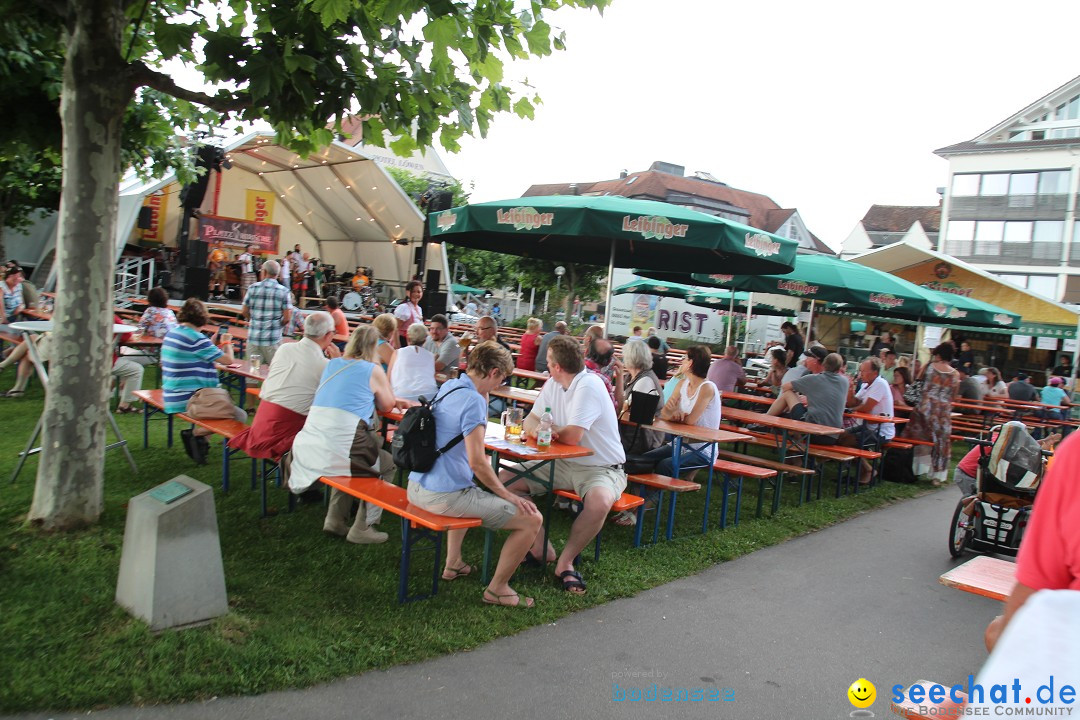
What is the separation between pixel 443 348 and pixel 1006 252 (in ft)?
141

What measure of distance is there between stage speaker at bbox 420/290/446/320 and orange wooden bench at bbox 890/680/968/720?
1759cm

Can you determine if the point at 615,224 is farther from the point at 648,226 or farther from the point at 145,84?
the point at 145,84

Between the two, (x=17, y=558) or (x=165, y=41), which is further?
(x=165, y=41)

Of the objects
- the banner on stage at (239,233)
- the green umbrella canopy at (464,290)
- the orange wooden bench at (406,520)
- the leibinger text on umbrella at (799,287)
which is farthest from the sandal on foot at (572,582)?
the green umbrella canopy at (464,290)

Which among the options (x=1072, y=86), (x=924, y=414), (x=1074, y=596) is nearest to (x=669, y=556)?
(x=1074, y=596)

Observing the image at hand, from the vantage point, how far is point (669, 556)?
5.48 metres

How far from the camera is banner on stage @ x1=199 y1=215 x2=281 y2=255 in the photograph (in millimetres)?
22628

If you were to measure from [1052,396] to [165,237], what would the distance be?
74.1 ft

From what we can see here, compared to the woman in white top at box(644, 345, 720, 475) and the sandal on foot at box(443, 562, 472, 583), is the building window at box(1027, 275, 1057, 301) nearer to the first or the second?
the woman in white top at box(644, 345, 720, 475)

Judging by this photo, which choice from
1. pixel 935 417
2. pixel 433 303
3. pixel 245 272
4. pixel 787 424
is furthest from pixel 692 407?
pixel 245 272

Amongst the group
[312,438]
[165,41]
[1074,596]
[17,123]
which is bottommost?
[312,438]

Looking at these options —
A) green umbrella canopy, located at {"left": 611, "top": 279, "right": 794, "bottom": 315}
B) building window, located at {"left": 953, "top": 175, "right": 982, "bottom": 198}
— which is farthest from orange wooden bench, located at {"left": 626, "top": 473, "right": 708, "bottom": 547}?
building window, located at {"left": 953, "top": 175, "right": 982, "bottom": 198}

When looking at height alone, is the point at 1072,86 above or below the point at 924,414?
above

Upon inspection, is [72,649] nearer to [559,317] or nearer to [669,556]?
[669,556]
